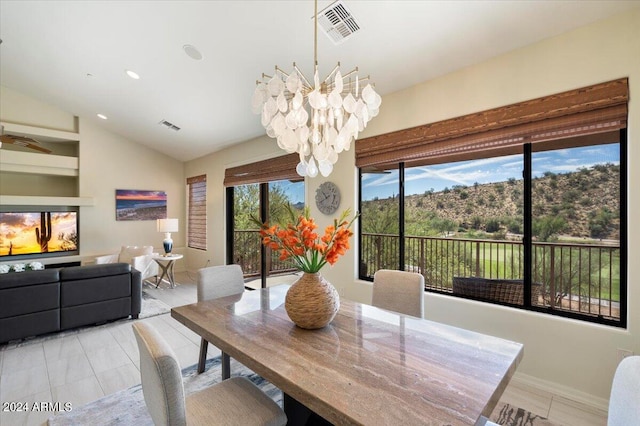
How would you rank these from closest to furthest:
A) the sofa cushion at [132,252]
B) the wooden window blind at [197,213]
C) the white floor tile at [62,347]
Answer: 1. the white floor tile at [62,347]
2. the sofa cushion at [132,252]
3. the wooden window blind at [197,213]

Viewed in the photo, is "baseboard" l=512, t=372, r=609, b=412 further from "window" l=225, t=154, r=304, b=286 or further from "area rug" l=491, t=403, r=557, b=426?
"window" l=225, t=154, r=304, b=286

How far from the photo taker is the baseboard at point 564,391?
214cm

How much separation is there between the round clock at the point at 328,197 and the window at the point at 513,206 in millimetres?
346

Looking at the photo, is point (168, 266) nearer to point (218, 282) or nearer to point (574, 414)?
point (218, 282)

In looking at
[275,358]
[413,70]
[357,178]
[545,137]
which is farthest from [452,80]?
[275,358]

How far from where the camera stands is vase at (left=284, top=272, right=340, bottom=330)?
1.60m

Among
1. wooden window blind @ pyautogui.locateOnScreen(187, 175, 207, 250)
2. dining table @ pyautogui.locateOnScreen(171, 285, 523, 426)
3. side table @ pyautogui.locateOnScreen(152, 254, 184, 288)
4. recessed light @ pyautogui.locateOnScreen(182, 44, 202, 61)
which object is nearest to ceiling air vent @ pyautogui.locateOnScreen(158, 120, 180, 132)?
wooden window blind @ pyautogui.locateOnScreen(187, 175, 207, 250)

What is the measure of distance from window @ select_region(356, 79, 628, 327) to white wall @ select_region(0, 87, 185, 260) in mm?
5436

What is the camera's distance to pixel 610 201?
2.29m

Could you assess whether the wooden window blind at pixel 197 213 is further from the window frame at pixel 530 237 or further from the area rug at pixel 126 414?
the window frame at pixel 530 237

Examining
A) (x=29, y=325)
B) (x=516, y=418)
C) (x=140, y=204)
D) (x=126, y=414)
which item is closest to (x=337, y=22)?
(x=516, y=418)

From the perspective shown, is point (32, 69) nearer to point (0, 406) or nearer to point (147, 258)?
point (147, 258)

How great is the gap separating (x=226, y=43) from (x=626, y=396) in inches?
143

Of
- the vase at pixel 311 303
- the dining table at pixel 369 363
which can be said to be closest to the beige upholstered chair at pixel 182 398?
the dining table at pixel 369 363
